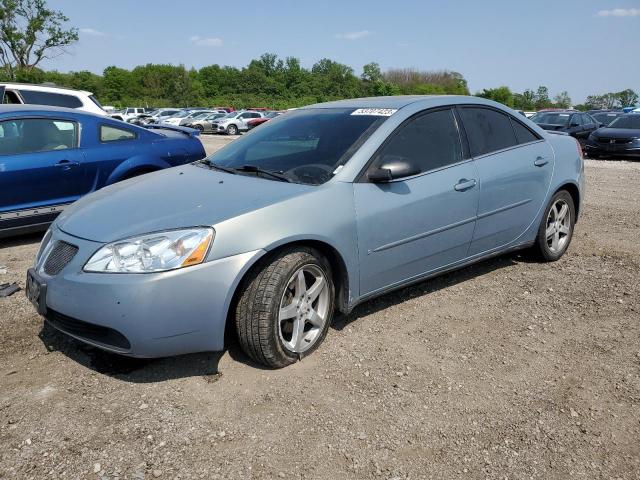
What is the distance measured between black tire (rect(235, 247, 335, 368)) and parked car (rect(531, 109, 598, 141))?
53.2 ft

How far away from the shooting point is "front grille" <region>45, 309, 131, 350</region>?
2824mm

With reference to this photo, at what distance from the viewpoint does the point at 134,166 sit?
6164 millimetres

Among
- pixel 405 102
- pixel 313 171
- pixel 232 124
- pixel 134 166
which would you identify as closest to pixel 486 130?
pixel 405 102

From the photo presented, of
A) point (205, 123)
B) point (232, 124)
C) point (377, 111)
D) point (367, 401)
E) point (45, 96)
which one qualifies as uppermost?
point (45, 96)

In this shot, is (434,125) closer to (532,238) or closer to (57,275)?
(532,238)

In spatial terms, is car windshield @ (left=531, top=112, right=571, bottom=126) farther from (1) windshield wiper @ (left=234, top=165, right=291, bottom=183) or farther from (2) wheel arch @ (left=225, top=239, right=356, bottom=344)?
(2) wheel arch @ (left=225, top=239, right=356, bottom=344)

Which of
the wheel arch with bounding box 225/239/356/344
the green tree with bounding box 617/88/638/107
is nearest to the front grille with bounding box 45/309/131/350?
the wheel arch with bounding box 225/239/356/344

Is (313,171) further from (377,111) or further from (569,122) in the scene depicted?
(569,122)

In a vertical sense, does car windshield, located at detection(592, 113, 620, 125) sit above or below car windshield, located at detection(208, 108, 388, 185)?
below

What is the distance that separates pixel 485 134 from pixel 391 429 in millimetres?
2610

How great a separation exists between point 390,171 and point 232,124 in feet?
110

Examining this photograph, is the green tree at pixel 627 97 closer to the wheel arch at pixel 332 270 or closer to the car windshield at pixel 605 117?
the car windshield at pixel 605 117

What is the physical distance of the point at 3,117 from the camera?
547cm

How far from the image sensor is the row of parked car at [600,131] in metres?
15.2
